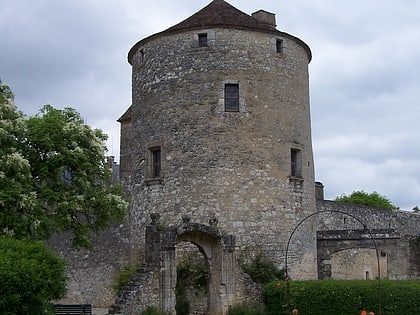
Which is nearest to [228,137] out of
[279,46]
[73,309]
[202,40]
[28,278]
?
[202,40]

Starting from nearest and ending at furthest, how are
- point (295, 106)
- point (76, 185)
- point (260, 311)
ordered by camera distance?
point (76, 185), point (260, 311), point (295, 106)

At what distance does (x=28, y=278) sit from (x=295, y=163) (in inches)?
494

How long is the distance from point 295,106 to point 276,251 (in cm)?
520

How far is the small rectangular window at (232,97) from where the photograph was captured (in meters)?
22.8

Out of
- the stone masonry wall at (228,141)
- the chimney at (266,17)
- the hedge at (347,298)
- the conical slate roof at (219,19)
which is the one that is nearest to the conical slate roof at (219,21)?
the conical slate roof at (219,19)

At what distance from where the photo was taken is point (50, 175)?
17953 millimetres

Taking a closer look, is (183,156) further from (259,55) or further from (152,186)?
(259,55)

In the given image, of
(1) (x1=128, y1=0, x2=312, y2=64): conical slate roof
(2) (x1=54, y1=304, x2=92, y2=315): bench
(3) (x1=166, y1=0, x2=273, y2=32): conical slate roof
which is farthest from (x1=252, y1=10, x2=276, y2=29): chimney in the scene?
(2) (x1=54, y1=304, x2=92, y2=315): bench

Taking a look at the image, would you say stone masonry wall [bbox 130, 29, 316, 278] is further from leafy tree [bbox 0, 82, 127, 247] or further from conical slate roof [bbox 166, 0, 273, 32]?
leafy tree [bbox 0, 82, 127, 247]

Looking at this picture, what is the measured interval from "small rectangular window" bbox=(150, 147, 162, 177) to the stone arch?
3130mm

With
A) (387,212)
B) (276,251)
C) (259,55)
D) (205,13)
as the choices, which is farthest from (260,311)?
(387,212)

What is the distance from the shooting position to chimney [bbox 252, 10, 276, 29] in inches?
1061

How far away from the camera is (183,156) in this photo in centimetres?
2267

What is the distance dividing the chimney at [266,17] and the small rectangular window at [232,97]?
499cm
